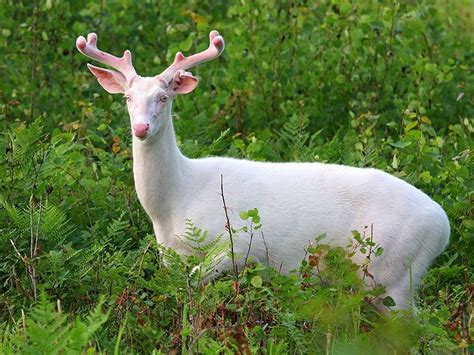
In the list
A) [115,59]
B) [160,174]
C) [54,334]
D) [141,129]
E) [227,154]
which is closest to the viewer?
[54,334]

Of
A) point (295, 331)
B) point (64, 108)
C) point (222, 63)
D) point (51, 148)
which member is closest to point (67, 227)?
point (51, 148)

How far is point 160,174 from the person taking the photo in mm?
6590

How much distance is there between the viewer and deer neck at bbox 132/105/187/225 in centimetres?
656

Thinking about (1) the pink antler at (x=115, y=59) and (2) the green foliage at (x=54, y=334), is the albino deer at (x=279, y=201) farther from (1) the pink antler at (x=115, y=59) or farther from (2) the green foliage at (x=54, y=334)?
(2) the green foliage at (x=54, y=334)

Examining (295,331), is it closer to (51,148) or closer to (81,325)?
(81,325)

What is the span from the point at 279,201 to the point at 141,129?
2.96ft

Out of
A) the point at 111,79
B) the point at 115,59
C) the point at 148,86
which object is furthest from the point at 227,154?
the point at 148,86

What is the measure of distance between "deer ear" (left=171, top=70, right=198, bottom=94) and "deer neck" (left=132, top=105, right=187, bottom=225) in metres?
0.15

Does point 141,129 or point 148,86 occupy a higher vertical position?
point 148,86

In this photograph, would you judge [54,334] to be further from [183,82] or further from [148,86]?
[183,82]

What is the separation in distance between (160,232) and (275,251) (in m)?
0.62

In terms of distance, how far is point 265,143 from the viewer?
837 cm

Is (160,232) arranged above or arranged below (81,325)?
below

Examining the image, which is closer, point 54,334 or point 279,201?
point 54,334
